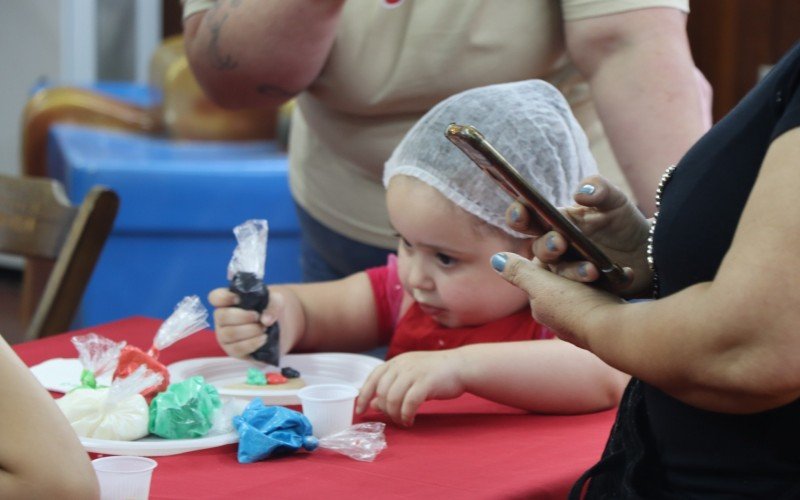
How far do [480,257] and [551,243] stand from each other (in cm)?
60


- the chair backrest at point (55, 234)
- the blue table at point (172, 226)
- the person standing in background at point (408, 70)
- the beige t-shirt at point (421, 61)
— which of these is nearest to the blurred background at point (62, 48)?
the blue table at point (172, 226)

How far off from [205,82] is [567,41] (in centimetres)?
60

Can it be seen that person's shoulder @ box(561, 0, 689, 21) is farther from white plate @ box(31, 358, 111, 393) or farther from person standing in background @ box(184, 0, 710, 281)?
white plate @ box(31, 358, 111, 393)

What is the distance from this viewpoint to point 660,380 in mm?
930

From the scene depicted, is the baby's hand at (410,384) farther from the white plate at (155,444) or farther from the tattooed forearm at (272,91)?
the tattooed forearm at (272,91)

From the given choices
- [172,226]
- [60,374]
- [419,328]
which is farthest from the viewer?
[172,226]

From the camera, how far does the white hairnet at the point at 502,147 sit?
163cm

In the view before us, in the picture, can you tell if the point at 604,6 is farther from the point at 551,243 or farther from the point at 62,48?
the point at 62,48

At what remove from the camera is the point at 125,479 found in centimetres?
106

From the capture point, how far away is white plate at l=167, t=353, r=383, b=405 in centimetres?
165

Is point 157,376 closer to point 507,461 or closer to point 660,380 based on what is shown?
point 507,461

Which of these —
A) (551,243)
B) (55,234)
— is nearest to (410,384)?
(551,243)

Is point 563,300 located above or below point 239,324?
above

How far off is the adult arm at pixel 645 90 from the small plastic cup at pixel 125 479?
35.5 inches
